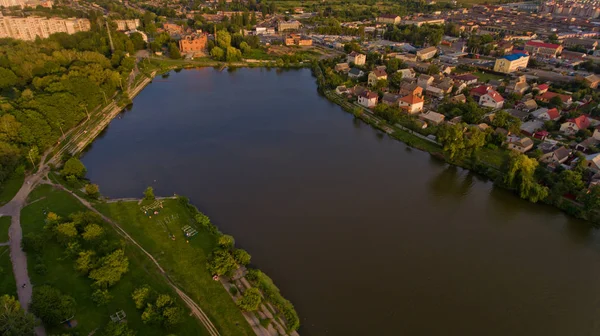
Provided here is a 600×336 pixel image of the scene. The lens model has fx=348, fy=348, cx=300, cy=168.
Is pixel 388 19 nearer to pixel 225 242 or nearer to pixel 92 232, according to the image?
pixel 225 242

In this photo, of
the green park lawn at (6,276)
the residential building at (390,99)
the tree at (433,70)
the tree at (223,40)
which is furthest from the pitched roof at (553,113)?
the tree at (223,40)

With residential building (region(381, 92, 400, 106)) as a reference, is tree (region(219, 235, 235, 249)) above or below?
below

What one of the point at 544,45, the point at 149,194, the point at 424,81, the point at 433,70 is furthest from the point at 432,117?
the point at 544,45

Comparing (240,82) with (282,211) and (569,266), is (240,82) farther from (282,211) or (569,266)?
(569,266)

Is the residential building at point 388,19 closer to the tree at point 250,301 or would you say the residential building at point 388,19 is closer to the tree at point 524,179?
the tree at point 524,179

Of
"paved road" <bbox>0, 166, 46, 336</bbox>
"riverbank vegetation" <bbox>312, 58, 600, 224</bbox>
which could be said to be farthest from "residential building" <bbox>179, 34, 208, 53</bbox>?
"paved road" <bbox>0, 166, 46, 336</bbox>

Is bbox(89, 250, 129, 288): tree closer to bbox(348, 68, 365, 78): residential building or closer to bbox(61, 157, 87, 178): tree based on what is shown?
bbox(61, 157, 87, 178): tree
